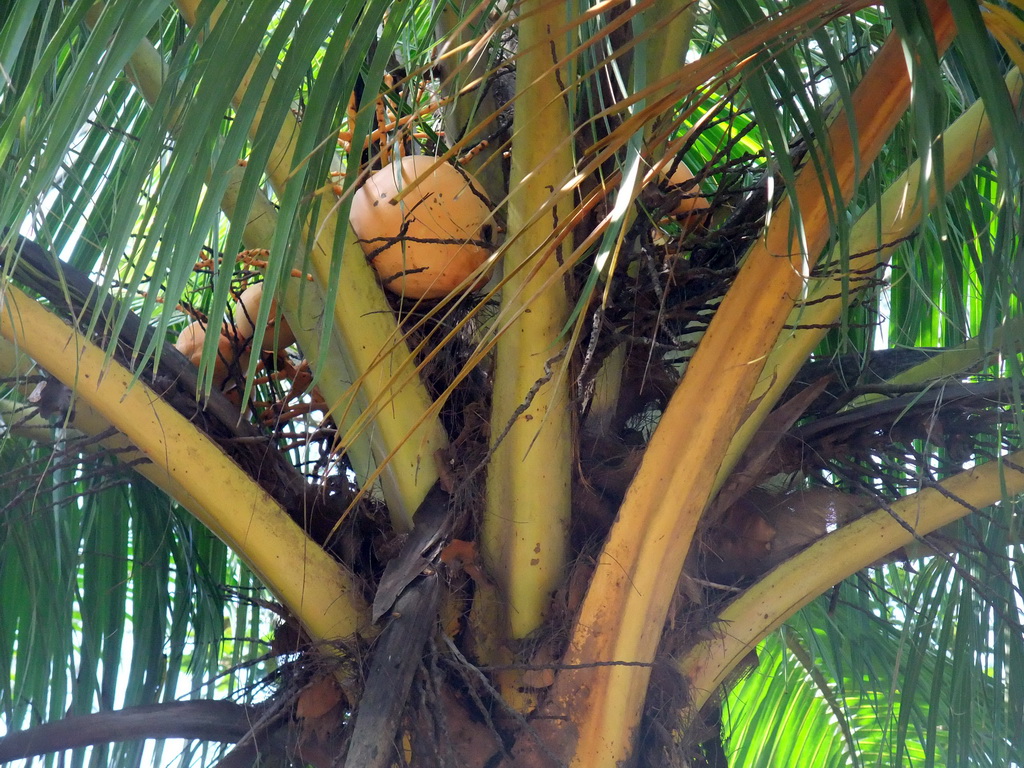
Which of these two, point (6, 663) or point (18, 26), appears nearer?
point (18, 26)

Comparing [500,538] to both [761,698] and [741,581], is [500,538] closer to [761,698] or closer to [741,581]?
[741,581]

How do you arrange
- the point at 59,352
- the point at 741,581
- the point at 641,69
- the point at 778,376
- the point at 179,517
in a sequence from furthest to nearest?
the point at 179,517 < the point at 741,581 < the point at 778,376 < the point at 59,352 < the point at 641,69

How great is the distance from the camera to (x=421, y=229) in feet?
3.60

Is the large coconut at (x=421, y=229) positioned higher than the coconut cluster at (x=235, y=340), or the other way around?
the large coconut at (x=421, y=229)

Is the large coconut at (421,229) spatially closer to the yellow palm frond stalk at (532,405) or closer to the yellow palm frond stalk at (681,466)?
the yellow palm frond stalk at (532,405)

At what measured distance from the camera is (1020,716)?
1299 mm

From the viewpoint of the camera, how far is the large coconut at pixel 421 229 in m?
1.08

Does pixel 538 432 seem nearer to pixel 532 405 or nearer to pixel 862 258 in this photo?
pixel 532 405

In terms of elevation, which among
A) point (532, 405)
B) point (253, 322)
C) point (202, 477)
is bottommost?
point (202, 477)

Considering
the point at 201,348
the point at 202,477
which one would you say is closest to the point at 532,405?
the point at 202,477

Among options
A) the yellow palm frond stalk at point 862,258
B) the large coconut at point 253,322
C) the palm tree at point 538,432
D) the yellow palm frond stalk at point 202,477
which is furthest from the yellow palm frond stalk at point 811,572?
the large coconut at point 253,322

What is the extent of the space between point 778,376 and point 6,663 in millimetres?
1057

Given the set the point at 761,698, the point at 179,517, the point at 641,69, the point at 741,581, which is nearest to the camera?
the point at 641,69

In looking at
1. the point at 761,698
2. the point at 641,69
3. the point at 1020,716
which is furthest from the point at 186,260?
the point at 761,698
